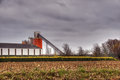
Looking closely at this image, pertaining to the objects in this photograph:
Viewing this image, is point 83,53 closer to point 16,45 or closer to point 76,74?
point 16,45

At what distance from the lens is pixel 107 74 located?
40.1 feet

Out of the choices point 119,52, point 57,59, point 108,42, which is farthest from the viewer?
point 108,42

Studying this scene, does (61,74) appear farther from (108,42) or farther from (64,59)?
(108,42)

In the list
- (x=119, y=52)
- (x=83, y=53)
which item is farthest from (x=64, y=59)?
(x=119, y=52)

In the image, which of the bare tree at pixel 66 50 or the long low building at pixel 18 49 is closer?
the bare tree at pixel 66 50

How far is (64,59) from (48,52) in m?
24.8

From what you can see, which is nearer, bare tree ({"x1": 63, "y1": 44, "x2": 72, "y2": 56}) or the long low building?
bare tree ({"x1": 63, "y1": 44, "x2": 72, "y2": 56})

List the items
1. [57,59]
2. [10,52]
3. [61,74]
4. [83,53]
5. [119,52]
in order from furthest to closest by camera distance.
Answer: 1. [10,52]
2. [119,52]
3. [83,53]
4. [57,59]
5. [61,74]

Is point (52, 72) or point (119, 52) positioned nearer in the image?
point (52, 72)

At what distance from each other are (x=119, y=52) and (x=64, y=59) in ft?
60.0

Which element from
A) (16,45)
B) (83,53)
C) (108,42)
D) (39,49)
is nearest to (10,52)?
(16,45)

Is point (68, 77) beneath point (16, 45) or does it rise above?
beneath

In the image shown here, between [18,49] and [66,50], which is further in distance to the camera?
[18,49]

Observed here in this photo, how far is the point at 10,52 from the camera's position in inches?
2195
